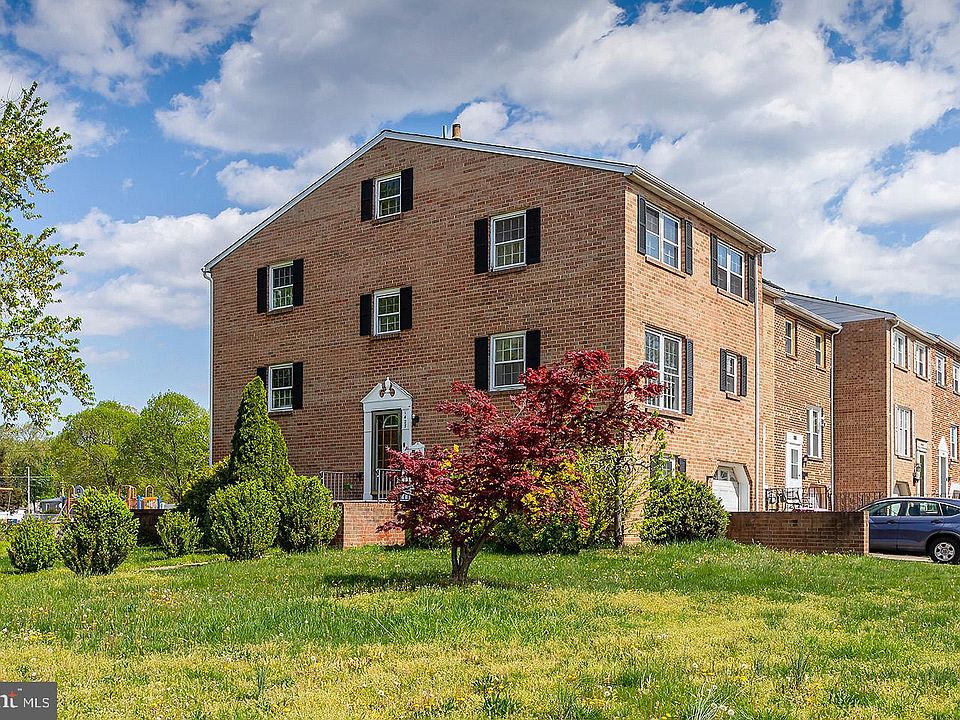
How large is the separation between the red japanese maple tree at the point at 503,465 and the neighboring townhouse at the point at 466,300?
761cm

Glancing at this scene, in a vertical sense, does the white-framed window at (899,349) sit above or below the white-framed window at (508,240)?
below

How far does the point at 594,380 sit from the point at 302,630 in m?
5.77

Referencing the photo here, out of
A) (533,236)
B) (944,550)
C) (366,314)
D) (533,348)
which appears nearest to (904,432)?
(944,550)

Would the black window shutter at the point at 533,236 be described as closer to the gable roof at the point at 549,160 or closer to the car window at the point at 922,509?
the gable roof at the point at 549,160

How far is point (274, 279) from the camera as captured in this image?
28.0 metres

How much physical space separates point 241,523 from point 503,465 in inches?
285

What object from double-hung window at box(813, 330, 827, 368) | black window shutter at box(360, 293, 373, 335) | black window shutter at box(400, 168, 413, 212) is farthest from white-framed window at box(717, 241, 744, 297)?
black window shutter at box(360, 293, 373, 335)

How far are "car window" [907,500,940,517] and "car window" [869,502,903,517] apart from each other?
0.85ft

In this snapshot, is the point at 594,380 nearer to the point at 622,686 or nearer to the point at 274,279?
the point at 622,686

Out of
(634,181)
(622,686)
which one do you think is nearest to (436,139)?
(634,181)

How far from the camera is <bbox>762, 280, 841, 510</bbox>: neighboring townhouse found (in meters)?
27.6

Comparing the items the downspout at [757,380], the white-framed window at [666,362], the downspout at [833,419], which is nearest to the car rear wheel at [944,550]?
the downspout at [757,380]

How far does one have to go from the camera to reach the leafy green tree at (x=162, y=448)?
148ft

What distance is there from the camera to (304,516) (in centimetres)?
1975
